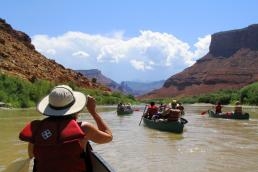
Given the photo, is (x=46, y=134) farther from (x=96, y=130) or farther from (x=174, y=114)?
(x=174, y=114)

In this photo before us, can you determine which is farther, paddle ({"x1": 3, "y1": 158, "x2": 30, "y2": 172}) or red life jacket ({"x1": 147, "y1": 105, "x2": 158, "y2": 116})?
red life jacket ({"x1": 147, "y1": 105, "x2": 158, "y2": 116})

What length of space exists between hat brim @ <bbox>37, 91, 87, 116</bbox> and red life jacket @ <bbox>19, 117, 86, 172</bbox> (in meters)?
0.07

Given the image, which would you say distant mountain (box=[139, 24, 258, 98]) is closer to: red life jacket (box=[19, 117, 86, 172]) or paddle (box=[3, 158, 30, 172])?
paddle (box=[3, 158, 30, 172])

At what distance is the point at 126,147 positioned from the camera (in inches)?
677

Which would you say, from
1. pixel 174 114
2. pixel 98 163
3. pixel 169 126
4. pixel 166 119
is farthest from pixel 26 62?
pixel 98 163

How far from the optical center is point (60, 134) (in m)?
4.73

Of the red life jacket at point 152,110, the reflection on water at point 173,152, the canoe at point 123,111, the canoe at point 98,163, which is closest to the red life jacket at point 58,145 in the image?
the canoe at point 98,163

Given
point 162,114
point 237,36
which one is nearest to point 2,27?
point 162,114

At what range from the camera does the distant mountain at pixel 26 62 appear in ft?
246

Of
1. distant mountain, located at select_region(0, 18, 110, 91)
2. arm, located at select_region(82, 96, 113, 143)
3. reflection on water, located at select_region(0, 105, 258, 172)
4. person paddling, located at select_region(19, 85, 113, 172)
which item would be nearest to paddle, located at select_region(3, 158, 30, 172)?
person paddling, located at select_region(19, 85, 113, 172)

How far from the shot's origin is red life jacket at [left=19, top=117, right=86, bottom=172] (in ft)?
15.6

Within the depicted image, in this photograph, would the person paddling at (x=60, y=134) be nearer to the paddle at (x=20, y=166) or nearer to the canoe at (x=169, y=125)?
the paddle at (x=20, y=166)

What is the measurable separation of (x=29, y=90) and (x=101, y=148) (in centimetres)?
4206

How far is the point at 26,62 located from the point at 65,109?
80.5 m
